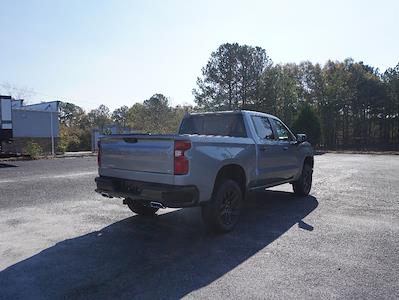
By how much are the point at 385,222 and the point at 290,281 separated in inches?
141

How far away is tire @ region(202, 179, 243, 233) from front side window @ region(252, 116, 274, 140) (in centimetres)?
155

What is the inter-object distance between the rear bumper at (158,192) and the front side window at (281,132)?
137 inches

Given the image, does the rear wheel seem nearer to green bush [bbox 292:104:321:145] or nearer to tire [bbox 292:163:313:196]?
tire [bbox 292:163:313:196]

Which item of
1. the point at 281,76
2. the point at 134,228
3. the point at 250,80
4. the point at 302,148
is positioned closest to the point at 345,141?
the point at 281,76

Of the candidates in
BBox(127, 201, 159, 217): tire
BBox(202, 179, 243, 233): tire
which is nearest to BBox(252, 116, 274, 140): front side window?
BBox(202, 179, 243, 233): tire

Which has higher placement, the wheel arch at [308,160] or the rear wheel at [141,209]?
the wheel arch at [308,160]

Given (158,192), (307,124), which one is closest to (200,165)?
(158,192)

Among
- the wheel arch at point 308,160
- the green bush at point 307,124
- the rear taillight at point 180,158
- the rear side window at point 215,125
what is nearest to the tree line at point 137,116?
the green bush at point 307,124

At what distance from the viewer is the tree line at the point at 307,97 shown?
147 feet

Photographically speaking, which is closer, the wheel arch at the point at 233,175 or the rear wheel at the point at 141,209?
the wheel arch at the point at 233,175

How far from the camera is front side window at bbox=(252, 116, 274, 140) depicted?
298 inches

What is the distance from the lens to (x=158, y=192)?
17.7 feet

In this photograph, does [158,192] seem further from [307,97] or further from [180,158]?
[307,97]

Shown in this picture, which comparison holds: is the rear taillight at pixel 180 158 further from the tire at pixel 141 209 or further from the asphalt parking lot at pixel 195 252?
the tire at pixel 141 209
